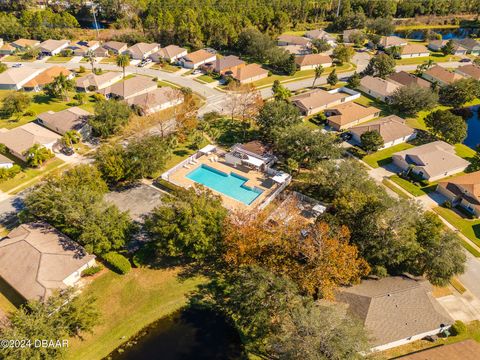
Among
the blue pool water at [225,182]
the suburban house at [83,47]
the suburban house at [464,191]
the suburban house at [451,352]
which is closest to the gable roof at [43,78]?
the suburban house at [83,47]

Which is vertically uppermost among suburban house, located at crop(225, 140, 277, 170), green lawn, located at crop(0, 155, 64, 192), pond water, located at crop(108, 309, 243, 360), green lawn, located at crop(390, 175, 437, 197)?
suburban house, located at crop(225, 140, 277, 170)

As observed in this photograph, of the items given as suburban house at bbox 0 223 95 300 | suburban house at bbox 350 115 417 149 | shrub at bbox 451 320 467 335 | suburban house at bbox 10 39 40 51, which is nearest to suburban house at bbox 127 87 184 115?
suburban house at bbox 0 223 95 300

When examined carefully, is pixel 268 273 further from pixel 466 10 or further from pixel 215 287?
pixel 466 10

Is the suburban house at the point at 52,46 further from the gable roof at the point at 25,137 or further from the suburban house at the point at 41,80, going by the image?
the gable roof at the point at 25,137

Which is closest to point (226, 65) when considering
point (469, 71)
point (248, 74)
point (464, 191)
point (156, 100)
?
point (248, 74)

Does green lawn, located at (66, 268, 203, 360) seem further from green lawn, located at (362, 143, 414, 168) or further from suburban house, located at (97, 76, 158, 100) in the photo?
suburban house, located at (97, 76, 158, 100)

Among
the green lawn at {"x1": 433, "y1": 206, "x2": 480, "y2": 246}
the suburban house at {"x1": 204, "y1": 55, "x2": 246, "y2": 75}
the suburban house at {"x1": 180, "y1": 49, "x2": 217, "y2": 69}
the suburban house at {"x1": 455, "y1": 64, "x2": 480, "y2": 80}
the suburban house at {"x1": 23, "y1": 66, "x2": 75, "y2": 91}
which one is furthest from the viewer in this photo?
the suburban house at {"x1": 180, "y1": 49, "x2": 217, "y2": 69}

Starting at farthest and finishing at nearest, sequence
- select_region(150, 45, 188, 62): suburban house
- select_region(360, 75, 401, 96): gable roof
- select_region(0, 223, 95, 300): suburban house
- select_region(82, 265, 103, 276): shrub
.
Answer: select_region(150, 45, 188, 62): suburban house → select_region(360, 75, 401, 96): gable roof → select_region(82, 265, 103, 276): shrub → select_region(0, 223, 95, 300): suburban house
